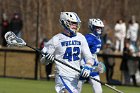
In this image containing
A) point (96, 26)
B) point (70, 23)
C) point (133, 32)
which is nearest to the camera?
point (70, 23)

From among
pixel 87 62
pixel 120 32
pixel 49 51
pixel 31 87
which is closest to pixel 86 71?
pixel 87 62

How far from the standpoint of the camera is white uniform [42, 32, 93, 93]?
517 inches

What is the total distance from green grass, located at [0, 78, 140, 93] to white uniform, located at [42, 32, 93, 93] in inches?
260

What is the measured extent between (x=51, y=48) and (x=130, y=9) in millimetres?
24706

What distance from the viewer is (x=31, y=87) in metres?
21.5

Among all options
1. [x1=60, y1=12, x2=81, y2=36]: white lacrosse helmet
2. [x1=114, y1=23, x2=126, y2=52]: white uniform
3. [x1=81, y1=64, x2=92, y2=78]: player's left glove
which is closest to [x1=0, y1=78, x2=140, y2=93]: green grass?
[x1=60, y1=12, x2=81, y2=36]: white lacrosse helmet

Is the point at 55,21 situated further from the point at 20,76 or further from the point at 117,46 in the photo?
the point at 20,76

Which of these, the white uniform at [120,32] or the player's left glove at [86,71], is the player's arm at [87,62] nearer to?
the player's left glove at [86,71]

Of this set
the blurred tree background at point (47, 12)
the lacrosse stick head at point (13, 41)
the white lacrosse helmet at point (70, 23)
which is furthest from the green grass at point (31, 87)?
the blurred tree background at point (47, 12)

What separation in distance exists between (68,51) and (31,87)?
8.47m

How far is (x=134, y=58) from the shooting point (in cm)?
2388

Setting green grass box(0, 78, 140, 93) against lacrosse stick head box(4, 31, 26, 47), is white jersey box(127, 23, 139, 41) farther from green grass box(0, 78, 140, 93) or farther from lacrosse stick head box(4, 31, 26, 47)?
lacrosse stick head box(4, 31, 26, 47)

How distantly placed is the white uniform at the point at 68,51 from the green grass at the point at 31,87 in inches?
260

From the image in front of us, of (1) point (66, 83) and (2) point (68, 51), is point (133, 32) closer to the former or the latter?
(2) point (68, 51)
